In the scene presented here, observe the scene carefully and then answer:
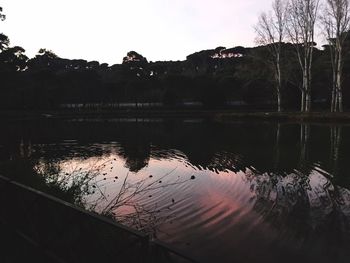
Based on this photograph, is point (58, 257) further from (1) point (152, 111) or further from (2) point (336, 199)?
(1) point (152, 111)

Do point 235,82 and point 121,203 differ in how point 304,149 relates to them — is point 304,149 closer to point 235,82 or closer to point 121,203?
point 121,203

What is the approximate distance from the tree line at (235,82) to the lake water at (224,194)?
93.4 feet

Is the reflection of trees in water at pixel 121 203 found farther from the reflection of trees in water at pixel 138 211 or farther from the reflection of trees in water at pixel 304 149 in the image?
the reflection of trees in water at pixel 304 149

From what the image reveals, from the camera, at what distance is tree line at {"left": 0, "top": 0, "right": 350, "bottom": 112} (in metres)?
49.6

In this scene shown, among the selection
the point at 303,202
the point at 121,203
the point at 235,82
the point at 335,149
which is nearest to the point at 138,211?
the point at 121,203

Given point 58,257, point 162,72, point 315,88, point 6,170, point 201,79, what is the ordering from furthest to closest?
point 162,72 → point 201,79 → point 315,88 → point 6,170 → point 58,257

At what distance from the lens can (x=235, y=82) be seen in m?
80.5

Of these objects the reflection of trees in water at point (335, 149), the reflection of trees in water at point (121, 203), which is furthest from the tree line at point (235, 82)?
the reflection of trees in water at point (121, 203)

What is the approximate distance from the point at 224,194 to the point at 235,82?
69134 mm

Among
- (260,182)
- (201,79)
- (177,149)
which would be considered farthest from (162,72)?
(260,182)

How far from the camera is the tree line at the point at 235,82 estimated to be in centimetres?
4956

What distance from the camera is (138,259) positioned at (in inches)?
188

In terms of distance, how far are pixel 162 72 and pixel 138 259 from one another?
4118 inches

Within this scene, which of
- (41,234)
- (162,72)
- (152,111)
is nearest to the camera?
(41,234)
